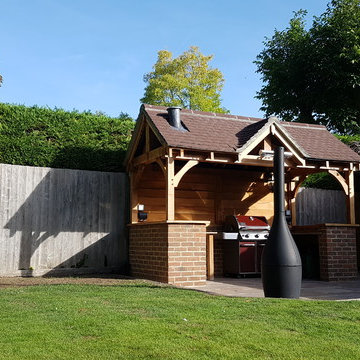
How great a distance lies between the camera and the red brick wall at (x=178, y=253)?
36.2ft

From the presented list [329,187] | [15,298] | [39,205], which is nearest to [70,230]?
[39,205]

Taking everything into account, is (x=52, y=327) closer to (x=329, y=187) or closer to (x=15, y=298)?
(x=15, y=298)

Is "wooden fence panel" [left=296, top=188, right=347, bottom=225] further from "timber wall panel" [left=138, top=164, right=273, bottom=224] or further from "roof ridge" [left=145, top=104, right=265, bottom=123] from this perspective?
"roof ridge" [left=145, top=104, right=265, bottom=123]

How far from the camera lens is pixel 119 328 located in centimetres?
541

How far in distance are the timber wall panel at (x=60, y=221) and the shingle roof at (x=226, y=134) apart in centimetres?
238

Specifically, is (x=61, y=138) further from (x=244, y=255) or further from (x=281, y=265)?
(x=281, y=265)

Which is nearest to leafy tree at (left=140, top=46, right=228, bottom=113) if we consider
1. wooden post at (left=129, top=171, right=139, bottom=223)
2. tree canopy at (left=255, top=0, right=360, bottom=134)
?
tree canopy at (left=255, top=0, right=360, bottom=134)

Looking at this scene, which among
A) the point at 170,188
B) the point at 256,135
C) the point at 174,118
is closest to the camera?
the point at 170,188

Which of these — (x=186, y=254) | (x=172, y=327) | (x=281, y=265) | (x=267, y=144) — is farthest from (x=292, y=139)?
(x=172, y=327)

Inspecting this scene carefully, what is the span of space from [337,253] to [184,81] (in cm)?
2671

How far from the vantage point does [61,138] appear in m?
13.3

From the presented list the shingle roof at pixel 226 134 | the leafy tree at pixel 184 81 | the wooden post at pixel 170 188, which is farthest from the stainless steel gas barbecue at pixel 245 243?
the leafy tree at pixel 184 81

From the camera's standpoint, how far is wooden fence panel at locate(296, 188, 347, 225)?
1634 cm

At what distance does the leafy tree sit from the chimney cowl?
25210 mm
